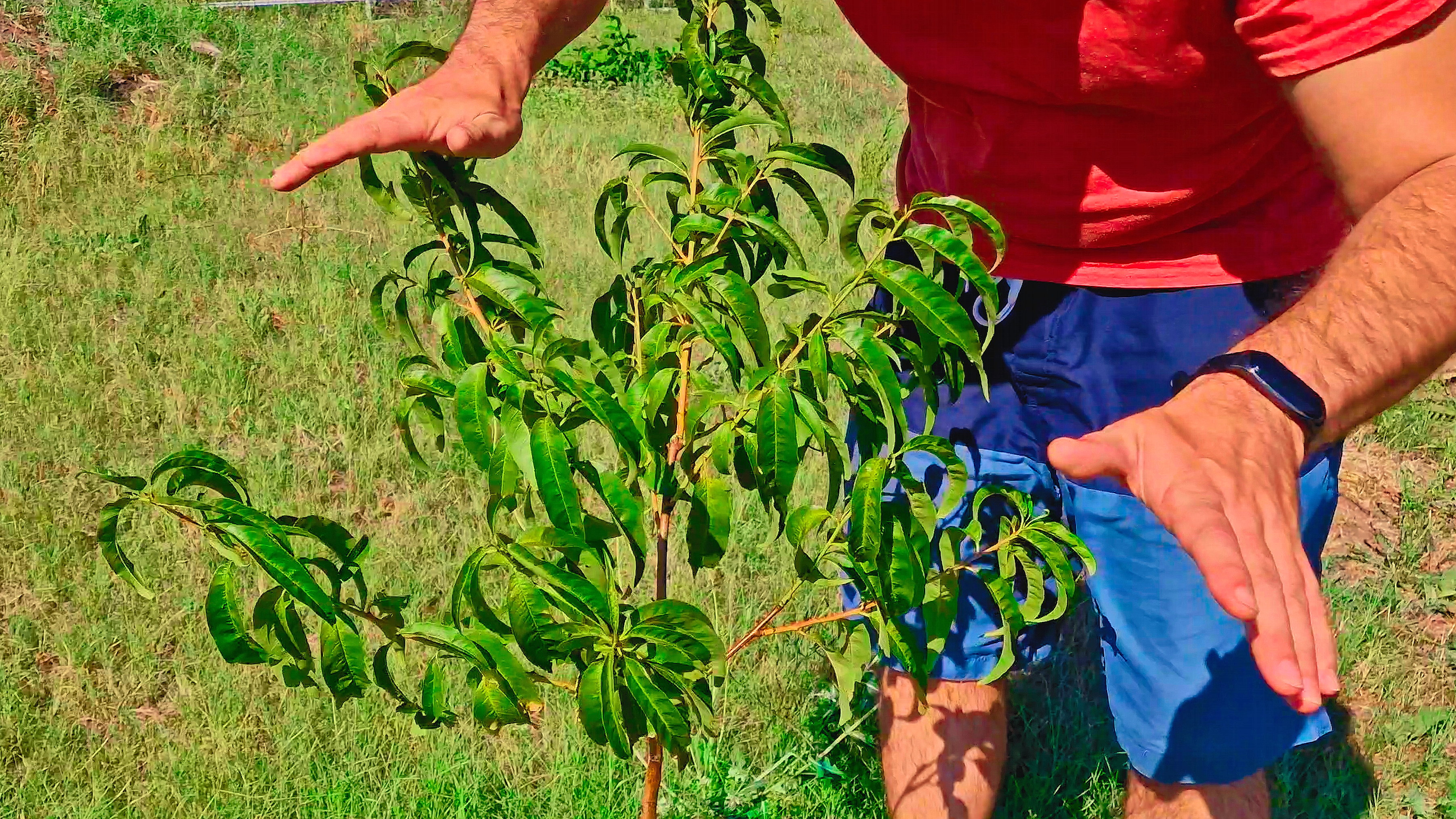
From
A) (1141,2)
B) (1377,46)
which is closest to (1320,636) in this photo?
(1377,46)

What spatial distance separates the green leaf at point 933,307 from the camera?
1229 mm

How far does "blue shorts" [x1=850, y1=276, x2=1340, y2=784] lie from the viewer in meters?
2.03

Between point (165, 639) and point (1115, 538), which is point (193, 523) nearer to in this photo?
point (1115, 538)

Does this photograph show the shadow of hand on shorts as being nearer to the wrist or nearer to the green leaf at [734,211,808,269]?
the wrist

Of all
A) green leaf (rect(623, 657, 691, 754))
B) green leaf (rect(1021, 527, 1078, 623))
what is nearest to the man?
green leaf (rect(1021, 527, 1078, 623))

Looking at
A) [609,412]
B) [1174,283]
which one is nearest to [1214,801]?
[1174,283]

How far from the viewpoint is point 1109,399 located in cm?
214

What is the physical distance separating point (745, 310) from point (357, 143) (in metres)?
0.51

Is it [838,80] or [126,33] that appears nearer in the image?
[126,33]

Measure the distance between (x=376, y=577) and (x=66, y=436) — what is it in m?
1.25

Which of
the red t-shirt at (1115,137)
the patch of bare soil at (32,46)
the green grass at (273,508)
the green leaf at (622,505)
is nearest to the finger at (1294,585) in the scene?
the green leaf at (622,505)

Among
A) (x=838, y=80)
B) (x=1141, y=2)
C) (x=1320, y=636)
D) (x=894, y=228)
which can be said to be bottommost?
(x=838, y=80)

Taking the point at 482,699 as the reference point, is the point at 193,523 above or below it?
above

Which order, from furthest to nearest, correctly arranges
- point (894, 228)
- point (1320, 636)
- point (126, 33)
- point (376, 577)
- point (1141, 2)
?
point (126, 33) < point (376, 577) < point (1141, 2) < point (894, 228) < point (1320, 636)
